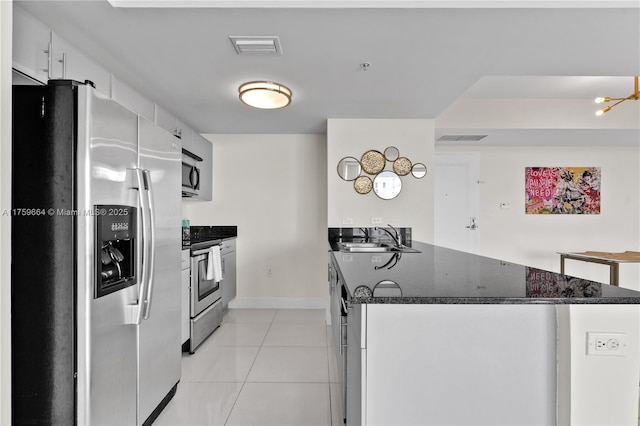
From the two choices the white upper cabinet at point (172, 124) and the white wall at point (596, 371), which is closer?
the white wall at point (596, 371)

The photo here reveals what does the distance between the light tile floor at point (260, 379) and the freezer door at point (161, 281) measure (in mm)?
265

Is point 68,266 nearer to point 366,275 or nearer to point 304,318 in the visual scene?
point 366,275

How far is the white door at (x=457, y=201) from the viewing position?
209 inches

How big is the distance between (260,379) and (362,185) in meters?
2.25

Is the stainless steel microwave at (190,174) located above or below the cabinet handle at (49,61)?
below

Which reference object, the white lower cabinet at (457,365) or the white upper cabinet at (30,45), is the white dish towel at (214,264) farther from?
the white lower cabinet at (457,365)

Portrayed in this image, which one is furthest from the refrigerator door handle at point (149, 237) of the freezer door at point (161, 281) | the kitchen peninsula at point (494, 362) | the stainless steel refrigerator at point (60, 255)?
the kitchen peninsula at point (494, 362)

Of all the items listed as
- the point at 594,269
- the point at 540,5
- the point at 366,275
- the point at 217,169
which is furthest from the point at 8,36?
the point at 594,269

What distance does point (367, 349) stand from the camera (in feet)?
4.15

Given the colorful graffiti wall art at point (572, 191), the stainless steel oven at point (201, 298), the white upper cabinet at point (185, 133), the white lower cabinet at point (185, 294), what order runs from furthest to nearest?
the colorful graffiti wall art at point (572, 191)
the white upper cabinet at point (185, 133)
the stainless steel oven at point (201, 298)
the white lower cabinet at point (185, 294)

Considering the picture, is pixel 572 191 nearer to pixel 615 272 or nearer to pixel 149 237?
pixel 615 272

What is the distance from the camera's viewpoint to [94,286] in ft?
5.14

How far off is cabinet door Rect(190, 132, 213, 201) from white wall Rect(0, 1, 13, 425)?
9.35 ft

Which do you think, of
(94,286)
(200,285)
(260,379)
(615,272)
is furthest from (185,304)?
(615,272)
